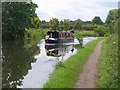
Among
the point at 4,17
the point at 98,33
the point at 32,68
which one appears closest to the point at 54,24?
the point at 98,33

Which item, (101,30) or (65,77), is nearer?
(65,77)

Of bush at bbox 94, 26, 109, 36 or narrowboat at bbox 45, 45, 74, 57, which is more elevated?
bush at bbox 94, 26, 109, 36

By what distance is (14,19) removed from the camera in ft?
127

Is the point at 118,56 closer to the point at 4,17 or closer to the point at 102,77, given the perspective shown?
the point at 102,77

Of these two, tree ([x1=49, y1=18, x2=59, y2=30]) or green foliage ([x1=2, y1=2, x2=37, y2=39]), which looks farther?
tree ([x1=49, y1=18, x2=59, y2=30])

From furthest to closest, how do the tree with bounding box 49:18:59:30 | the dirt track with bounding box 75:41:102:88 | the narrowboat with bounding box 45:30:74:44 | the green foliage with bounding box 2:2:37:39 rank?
1. the tree with bounding box 49:18:59:30
2. the narrowboat with bounding box 45:30:74:44
3. the green foliage with bounding box 2:2:37:39
4. the dirt track with bounding box 75:41:102:88

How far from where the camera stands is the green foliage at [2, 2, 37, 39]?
37.3 m

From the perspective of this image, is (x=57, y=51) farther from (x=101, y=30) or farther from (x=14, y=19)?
(x=101, y=30)

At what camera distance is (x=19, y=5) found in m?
39.8

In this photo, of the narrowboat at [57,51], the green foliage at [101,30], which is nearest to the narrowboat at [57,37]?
the narrowboat at [57,51]

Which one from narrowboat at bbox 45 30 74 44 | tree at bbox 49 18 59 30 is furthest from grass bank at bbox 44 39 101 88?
tree at bbox 49 18 59 30

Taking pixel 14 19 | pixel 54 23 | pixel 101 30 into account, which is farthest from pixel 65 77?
pixel 101 30

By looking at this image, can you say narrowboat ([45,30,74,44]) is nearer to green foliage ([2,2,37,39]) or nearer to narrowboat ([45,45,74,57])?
green foliage ([2,2,37,39])

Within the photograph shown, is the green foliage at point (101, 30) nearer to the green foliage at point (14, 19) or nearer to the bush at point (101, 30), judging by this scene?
the bush at point (101, 30)
